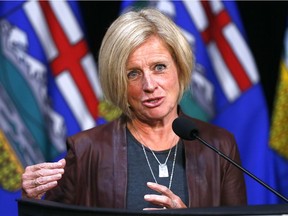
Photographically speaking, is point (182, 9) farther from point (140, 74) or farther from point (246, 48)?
point (140, 74)

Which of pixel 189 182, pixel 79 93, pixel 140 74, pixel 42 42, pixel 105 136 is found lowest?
pixel 189 182

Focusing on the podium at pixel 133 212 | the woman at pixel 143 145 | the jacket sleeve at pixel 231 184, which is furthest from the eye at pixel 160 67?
the podium at pixel 133 212

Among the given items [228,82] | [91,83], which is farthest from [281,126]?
[91,83]

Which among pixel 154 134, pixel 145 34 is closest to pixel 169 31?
pixel 145 34

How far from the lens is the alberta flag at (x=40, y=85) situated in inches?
108

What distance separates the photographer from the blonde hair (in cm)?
198

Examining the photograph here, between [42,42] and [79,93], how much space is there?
9.4 inches

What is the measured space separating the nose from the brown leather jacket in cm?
15

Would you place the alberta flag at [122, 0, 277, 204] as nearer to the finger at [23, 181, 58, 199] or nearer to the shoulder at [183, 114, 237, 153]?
the shoulder at [183, 114, 237, 153]

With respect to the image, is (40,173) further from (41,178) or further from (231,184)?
(231,184)

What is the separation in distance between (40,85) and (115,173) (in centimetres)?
92

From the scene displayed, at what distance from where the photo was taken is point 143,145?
205 centimetres

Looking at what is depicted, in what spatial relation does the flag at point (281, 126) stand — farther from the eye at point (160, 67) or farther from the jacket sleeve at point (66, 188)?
the jacket sleeve at point (66, 188)

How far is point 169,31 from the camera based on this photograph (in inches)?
80.0
